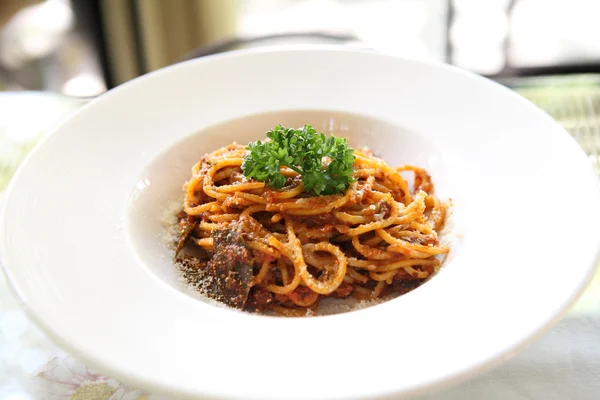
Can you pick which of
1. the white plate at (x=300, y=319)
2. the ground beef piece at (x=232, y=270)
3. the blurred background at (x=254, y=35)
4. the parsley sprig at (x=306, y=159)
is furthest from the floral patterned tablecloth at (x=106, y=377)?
the blurred background at (x=254, y=35)

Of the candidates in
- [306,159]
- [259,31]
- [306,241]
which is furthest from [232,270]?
[259,31]

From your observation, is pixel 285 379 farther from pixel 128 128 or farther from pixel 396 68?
pixel 396 68

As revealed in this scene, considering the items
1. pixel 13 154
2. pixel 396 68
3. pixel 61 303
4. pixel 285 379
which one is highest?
pixel 396 68

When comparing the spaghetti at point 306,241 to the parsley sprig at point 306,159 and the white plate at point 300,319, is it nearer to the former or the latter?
the parsley sprig at point 306,159

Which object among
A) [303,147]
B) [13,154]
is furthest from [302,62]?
[13,154]

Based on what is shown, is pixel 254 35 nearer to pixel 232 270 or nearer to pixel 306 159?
pixel 306 159

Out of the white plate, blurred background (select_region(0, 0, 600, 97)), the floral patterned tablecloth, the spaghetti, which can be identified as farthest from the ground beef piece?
blurred background (select_region(0, 0, 600, 97))
